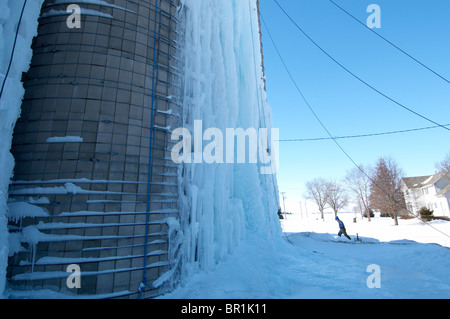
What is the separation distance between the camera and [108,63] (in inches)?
168

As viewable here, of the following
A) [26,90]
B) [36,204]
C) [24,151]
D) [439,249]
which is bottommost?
[439,249]

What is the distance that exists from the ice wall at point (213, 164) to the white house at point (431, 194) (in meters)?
29.5

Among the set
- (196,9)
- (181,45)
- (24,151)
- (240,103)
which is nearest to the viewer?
(24,151)

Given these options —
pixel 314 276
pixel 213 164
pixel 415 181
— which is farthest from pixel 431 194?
pixel 213 164

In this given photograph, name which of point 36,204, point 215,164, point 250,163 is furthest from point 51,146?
point 250,163

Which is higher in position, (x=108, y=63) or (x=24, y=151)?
(x=108, y=63)

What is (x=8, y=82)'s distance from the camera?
124 inches

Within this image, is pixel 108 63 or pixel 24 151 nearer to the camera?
A: pixel 24 151

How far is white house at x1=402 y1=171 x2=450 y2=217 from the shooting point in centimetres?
2767

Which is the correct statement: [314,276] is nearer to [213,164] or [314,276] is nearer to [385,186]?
[213,164]

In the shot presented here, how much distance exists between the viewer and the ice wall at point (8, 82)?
9.87 feet

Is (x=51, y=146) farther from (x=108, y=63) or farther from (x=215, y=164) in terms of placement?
(x=215, y=164)

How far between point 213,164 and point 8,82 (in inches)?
157

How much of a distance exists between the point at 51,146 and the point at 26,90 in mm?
1365
